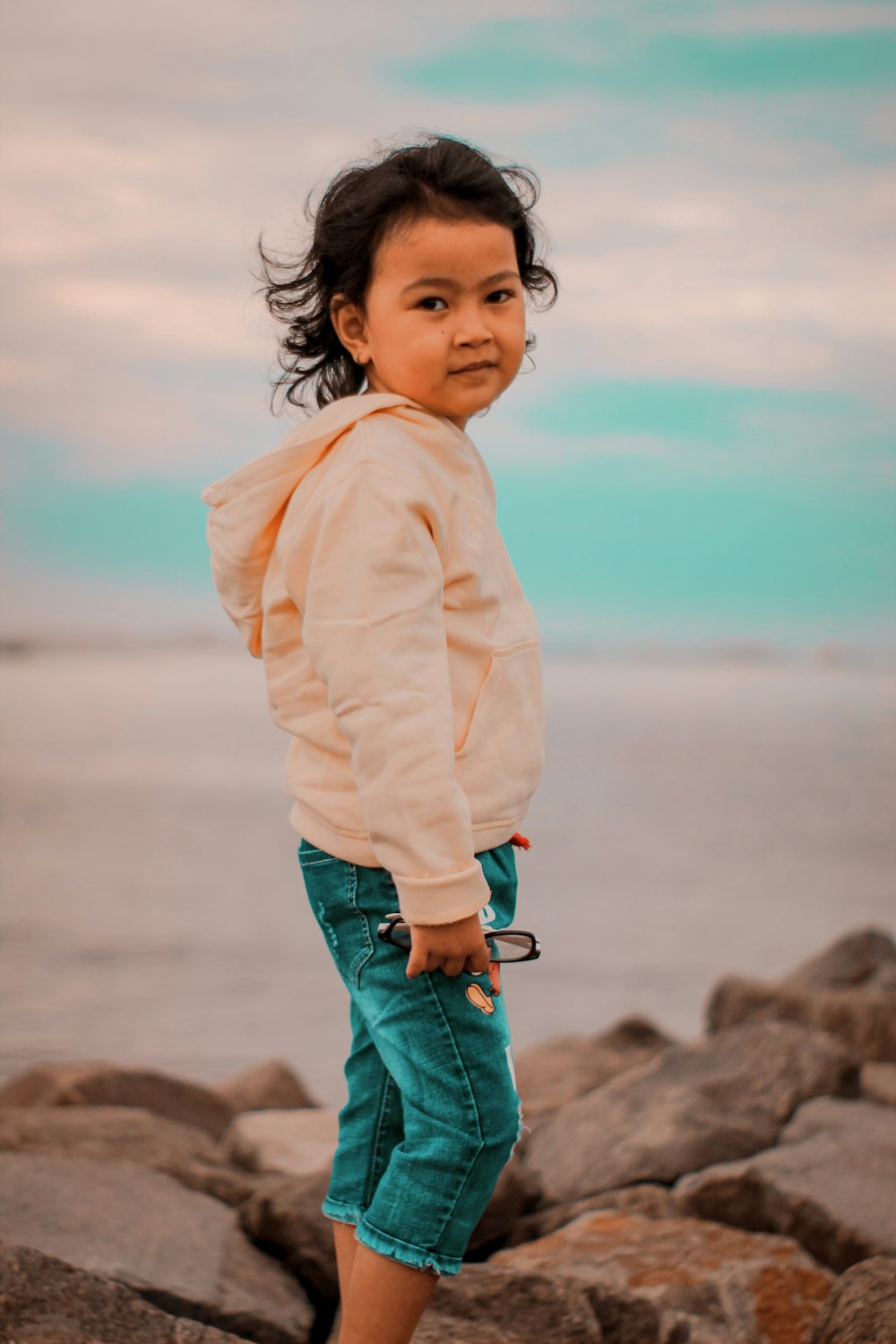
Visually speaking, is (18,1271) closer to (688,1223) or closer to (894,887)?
(688,1223)

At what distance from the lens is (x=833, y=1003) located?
2.88 meters

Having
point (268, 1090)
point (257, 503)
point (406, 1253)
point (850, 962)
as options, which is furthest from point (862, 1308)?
point (850, 962)

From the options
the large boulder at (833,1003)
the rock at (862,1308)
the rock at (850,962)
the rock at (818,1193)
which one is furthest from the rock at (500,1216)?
the rock at (850,962)

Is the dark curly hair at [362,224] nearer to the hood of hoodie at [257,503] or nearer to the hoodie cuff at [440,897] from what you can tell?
the hood of hoodie at [257,503]

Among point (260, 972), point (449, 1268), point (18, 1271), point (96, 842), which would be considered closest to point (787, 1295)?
point (449, 1268)

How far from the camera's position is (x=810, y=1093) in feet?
7.59

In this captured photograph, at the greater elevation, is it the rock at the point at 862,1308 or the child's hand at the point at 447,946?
the child's hand at the point at 447,946

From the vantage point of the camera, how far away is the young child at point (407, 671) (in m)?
1.17

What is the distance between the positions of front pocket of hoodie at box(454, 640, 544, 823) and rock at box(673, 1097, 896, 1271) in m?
0.88

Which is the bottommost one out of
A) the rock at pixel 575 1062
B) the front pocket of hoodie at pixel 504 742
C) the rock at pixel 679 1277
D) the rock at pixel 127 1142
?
the rock at pixel 575 1062

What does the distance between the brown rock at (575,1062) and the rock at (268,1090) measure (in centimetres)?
48

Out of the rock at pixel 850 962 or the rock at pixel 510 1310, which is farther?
the rock at pixel 850 962

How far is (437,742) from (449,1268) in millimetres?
475

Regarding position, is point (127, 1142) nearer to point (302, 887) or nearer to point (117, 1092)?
point (117, 1092)
